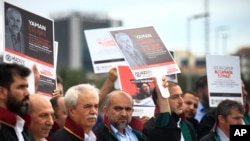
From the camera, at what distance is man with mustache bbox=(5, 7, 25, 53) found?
Answer: 258 inches

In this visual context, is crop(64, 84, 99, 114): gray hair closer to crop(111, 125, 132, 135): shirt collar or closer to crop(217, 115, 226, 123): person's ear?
crop(111, 125, 132, 135): shirt collar

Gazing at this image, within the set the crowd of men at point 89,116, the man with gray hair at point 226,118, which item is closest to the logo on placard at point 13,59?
the crowd of men at point 89,116

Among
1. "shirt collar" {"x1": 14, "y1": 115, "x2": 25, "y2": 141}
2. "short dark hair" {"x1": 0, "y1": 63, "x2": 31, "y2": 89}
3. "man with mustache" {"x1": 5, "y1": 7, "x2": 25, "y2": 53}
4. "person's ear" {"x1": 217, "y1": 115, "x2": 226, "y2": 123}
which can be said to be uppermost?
"man with mustache" {"x1": 5, "y1": 7, "x2": 25, "y2": 53}

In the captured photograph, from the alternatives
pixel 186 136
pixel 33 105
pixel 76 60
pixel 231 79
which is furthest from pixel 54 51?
pixel 76 60

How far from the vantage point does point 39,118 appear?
6.17m

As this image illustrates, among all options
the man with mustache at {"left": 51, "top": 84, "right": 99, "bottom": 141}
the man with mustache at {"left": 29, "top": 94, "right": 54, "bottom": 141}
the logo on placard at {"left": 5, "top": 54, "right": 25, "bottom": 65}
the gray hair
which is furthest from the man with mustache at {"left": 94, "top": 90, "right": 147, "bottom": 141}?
the logo on placard at {"left": 5, "top": 54, "right": 25, "bottom": 65}

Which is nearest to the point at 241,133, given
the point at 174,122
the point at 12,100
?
the point at 174,122

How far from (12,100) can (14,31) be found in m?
1.19

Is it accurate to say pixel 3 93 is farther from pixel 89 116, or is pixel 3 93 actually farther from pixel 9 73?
pixel 89 116

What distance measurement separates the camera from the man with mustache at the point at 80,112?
6.65 m

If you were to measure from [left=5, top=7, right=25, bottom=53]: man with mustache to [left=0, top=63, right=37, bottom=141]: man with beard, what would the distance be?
0.85m

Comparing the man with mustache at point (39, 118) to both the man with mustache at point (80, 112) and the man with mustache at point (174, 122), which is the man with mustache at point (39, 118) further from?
the man with mustache at point (174, 122)

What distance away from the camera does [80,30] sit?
134m

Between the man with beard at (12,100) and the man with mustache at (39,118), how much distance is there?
402 millimetres
